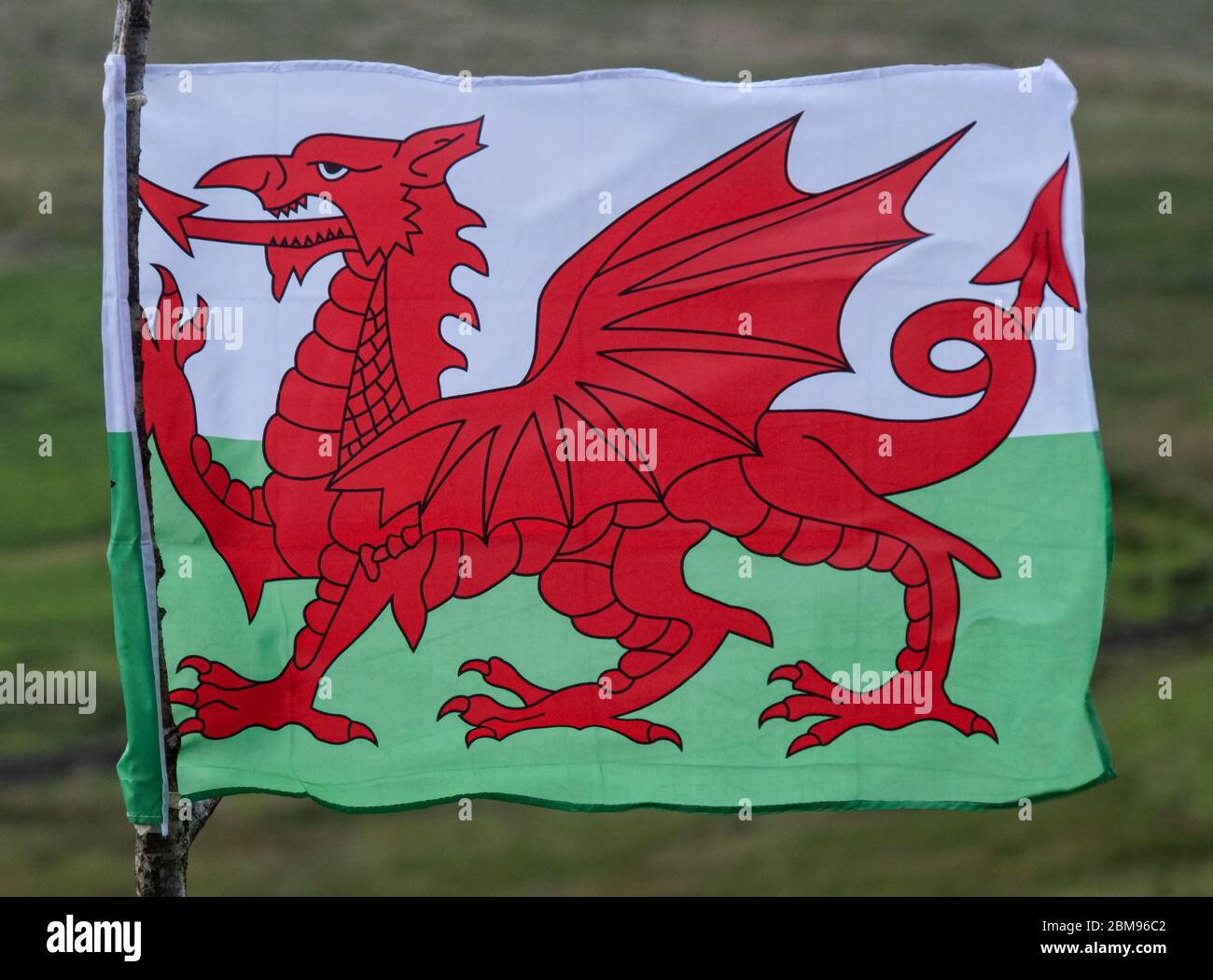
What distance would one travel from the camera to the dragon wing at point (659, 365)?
3.83 metres

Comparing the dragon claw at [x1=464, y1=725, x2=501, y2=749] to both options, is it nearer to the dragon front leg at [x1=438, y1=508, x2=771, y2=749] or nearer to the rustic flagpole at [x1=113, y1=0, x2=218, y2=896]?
the dragon front leg at [x1=438, y1=508, x2=771, y2=749]

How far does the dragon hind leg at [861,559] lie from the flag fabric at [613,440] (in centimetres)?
1

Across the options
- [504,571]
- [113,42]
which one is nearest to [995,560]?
[504,571]

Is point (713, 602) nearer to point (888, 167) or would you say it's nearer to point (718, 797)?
point (718, 797)

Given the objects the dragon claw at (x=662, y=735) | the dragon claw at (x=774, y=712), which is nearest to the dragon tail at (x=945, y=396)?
the dragon claw at (x=774, y=712)

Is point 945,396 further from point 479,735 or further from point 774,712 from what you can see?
point 479,735

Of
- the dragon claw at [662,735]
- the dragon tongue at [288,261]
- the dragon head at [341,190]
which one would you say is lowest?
the dragon claw at [662,735]

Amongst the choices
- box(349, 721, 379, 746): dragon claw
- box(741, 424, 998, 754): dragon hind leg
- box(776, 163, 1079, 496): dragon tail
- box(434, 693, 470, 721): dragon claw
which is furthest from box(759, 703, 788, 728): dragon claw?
box(349, 721, 379, 746): dragon claw

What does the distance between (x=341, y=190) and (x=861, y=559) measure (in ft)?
6.67

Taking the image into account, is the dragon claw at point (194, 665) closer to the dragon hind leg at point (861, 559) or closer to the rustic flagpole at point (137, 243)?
the rustic flagpole at point (137, 243)

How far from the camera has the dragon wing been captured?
383 cm

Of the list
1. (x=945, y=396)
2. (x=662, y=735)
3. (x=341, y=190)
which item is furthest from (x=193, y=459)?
(x=945, y=396)

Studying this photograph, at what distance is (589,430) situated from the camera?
12.7ft

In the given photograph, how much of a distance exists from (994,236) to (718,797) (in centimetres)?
197
